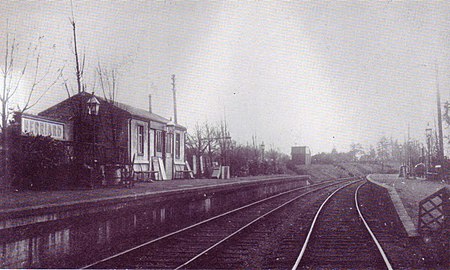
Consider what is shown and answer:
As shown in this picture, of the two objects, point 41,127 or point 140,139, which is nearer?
point 41,127

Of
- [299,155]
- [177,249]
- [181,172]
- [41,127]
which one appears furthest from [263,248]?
[299,155]

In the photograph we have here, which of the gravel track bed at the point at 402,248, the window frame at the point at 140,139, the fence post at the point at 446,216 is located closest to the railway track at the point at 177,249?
the gravel track bed at the point at 402,248

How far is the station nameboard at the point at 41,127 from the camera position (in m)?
12.8

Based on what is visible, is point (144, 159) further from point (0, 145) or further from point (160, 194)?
point (160, 194)

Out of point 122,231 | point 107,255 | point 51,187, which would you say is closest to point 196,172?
point 51,187

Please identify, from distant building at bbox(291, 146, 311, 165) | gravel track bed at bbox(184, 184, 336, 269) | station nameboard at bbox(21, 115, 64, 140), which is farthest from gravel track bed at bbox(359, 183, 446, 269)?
distant building at bbox(291, 146, 311, 165)

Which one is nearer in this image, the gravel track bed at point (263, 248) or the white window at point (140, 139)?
the gravel track bed at point (263, 248)

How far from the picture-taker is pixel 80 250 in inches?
327

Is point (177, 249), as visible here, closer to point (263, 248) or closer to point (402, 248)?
point (263, 248)

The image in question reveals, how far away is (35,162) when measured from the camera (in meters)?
13.1

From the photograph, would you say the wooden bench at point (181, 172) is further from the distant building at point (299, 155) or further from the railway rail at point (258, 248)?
the distant building at point (299, 155)

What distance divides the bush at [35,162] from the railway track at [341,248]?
27.6 feet

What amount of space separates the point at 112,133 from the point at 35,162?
199 inches

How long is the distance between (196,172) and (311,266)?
2486 centimetres
